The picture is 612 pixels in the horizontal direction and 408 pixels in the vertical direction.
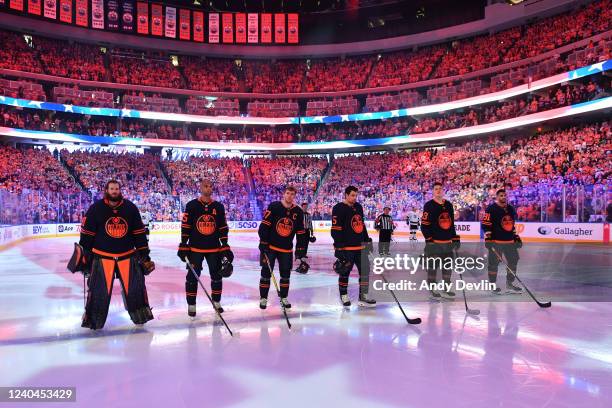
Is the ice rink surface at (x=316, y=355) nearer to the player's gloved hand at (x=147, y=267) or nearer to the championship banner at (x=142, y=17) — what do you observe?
the player's gloved hand at (x=147, y=267)

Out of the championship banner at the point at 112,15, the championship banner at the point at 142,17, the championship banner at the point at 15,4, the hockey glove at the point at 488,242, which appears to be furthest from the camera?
the championship banner at the point at 142,17

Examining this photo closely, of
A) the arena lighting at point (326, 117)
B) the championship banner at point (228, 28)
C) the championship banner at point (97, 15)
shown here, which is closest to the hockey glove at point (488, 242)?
the arena lighting at point (326, 117)

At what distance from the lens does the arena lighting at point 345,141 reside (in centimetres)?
2703

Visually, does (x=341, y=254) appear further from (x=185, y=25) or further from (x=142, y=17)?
(x=185, y=25)

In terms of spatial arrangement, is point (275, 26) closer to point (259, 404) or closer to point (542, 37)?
point (542, 37)

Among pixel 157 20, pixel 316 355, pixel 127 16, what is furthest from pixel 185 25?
pixel 316 355

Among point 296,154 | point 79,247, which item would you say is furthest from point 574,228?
point 296,154

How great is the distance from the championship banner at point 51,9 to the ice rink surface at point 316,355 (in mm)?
33411

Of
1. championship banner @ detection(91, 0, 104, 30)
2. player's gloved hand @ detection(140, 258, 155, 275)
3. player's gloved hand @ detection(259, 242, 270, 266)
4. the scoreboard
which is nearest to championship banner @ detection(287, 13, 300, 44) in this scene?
the scoreboard

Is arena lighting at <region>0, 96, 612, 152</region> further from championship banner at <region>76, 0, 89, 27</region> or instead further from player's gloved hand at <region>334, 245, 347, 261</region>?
player's gloved hand at <region>334, 245, 347, 261</region>

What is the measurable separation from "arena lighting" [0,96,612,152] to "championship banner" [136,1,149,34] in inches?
356

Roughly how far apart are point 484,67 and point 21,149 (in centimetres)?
3257

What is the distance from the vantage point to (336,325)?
6.62 metres

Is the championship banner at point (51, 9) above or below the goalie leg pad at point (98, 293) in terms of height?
above
